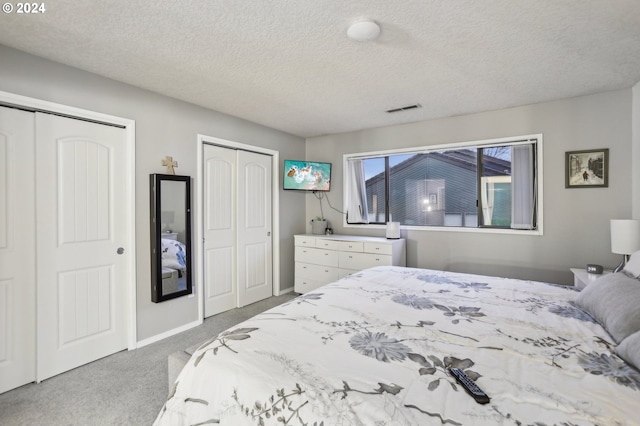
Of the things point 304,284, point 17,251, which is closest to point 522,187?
point 304,284

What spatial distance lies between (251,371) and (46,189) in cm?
233

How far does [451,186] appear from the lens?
3.91 metres

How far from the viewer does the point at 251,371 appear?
113 centimetres

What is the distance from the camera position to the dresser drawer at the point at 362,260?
12.1 feet

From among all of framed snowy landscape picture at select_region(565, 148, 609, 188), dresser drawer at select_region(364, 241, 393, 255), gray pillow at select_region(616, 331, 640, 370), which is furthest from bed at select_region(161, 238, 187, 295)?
framed snowy landscape picture at select_region(565, 148, 609, 188)

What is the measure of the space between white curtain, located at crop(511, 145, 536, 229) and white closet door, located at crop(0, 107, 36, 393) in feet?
14.8

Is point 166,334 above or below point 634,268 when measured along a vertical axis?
below

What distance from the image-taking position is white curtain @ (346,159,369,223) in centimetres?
446

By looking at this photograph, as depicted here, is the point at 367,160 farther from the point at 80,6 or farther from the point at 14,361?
the point at 14,361

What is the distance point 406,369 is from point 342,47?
6.73ft

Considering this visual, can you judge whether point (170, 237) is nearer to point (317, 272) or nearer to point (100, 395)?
point (100, 395)

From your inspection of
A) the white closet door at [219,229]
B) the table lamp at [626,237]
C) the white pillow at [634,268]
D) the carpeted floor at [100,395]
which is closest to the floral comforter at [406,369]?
the white pillow at [634,268]

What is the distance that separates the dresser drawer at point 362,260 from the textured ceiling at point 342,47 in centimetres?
184

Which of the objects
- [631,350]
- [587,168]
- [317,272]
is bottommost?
[317,272]
